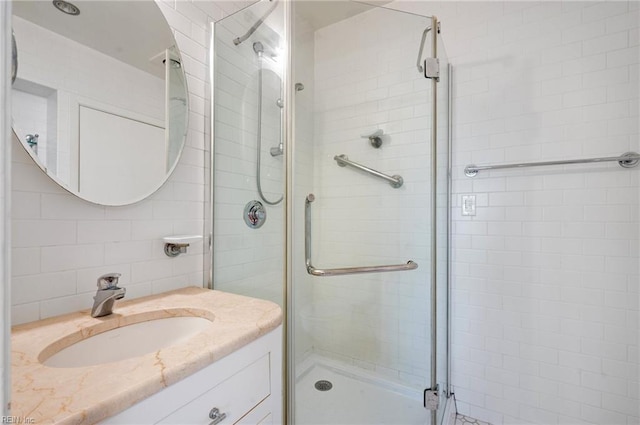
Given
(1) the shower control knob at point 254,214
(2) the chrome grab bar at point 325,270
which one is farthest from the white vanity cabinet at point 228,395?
(1) the shower control knob at point 254,214

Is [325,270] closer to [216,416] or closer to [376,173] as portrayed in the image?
[376,173]

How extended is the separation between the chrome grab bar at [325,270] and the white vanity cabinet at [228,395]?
0.40 metres

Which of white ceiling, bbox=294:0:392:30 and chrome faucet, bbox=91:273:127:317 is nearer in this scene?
chrome faucet, bbox=91:273:127:317

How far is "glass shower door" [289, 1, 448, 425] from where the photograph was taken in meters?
1.46

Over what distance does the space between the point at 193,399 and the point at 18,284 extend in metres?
0.63

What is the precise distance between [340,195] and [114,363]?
109 centimetres

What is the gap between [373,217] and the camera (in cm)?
160

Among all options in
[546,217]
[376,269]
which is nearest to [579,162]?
[546,217]

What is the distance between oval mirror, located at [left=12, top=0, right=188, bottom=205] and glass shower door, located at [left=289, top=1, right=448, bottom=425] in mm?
633

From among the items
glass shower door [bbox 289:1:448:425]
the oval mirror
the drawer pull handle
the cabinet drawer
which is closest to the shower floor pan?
glass shower door [bbox 289:1:448:425]

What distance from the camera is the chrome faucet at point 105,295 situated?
2.99 feet

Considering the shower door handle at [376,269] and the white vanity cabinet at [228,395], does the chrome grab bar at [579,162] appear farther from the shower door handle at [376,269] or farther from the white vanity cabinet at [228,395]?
the white vanity cabinet at [228,395]

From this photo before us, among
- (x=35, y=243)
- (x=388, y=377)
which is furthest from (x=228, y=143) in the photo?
(x=388, y=377)

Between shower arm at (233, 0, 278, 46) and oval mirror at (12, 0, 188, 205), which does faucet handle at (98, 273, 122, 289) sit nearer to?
oval mirror at (12, 0, 188, 205)
